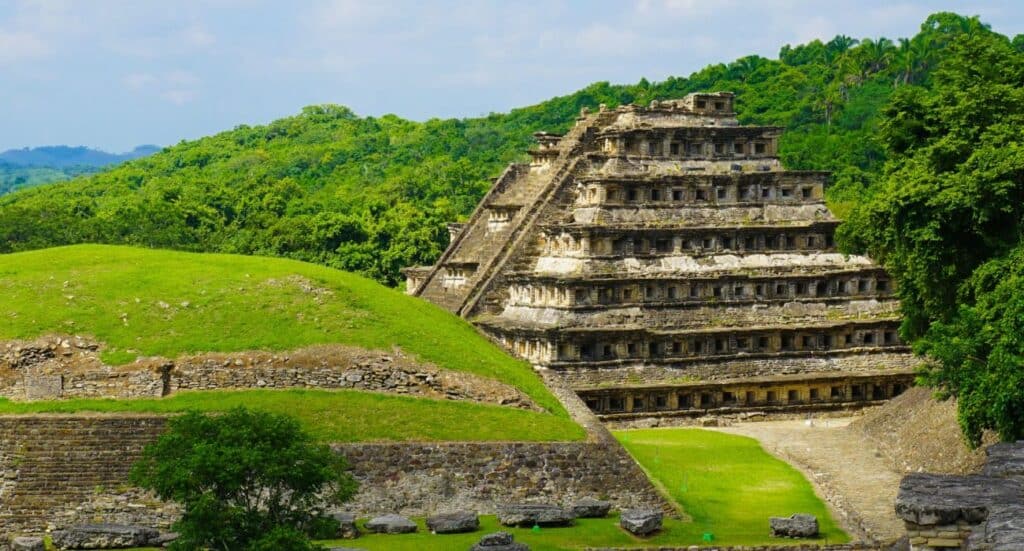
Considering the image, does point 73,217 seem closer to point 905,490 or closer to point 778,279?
point 778,279

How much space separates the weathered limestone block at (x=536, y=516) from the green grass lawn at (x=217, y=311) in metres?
6.49

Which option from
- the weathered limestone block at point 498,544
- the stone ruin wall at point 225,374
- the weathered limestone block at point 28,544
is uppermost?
the stone ruin wall at point 225,374

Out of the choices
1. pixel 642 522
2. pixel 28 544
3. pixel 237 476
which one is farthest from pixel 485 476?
pixel 28 544

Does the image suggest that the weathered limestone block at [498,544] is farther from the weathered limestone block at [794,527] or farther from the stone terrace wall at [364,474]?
the weathered limestone block at [794,527]

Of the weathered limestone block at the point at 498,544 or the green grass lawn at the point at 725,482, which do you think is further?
the green grass lawn at the point at 725,482

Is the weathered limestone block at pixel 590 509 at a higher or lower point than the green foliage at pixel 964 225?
lower

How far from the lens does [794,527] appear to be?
3756cm

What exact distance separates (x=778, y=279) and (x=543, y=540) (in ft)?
75.2

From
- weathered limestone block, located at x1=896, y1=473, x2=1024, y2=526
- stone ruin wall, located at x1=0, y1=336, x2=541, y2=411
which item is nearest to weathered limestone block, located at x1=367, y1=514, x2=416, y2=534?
stone ruin wall, located at x1=0, y1=336, x2=541, y2=411

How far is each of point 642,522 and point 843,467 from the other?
11263 mm

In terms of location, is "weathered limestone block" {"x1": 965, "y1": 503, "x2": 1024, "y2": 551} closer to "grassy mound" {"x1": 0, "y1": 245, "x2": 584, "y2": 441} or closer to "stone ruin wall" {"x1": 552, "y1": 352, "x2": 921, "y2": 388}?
"grassy mound" {"x1": 0, "y1": 245, "x2": 584, "y2": 441}

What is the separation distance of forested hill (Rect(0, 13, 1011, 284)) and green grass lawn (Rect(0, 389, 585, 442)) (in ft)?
79.7

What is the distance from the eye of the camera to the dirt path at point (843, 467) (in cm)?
3962

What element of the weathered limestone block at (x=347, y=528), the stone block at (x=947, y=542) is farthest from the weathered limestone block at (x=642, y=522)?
the stone block at (x=947, y=542)
